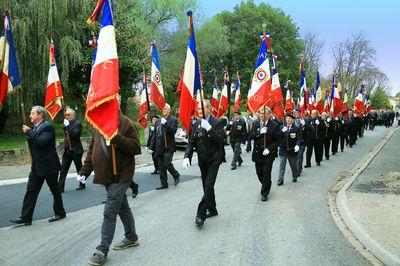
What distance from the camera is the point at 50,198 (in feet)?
30.6

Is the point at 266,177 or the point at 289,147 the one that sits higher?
the point at 289,147

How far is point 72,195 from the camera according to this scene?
32.2 feet

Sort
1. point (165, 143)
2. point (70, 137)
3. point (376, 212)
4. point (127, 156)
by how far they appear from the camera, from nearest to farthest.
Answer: point (127, 156)
point (376, 212)
point (70, 137)
point (165, 143)

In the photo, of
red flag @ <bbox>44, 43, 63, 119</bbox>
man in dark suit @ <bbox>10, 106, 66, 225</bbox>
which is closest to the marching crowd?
man in dark suit @ <bbox>10, 106, 66, 225</bbox>

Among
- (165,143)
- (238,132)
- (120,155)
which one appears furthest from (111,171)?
(238,132)

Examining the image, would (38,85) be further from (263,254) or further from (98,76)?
(263,254)

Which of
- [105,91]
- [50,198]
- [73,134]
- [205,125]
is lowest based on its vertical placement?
[50,198]

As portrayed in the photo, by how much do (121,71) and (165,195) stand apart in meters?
16.8

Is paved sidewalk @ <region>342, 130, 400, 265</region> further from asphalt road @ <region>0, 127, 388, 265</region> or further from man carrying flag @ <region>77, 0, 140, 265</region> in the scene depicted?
man carrying flag @ <region>77, 0, 140, 265</region>

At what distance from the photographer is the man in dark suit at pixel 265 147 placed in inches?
369

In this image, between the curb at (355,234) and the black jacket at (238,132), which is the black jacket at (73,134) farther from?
the black jacket at (238,132)

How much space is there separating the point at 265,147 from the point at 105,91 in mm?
4716

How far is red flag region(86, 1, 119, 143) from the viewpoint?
550 centimetres

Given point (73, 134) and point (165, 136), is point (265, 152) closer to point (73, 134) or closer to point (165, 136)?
point (165, 136)
